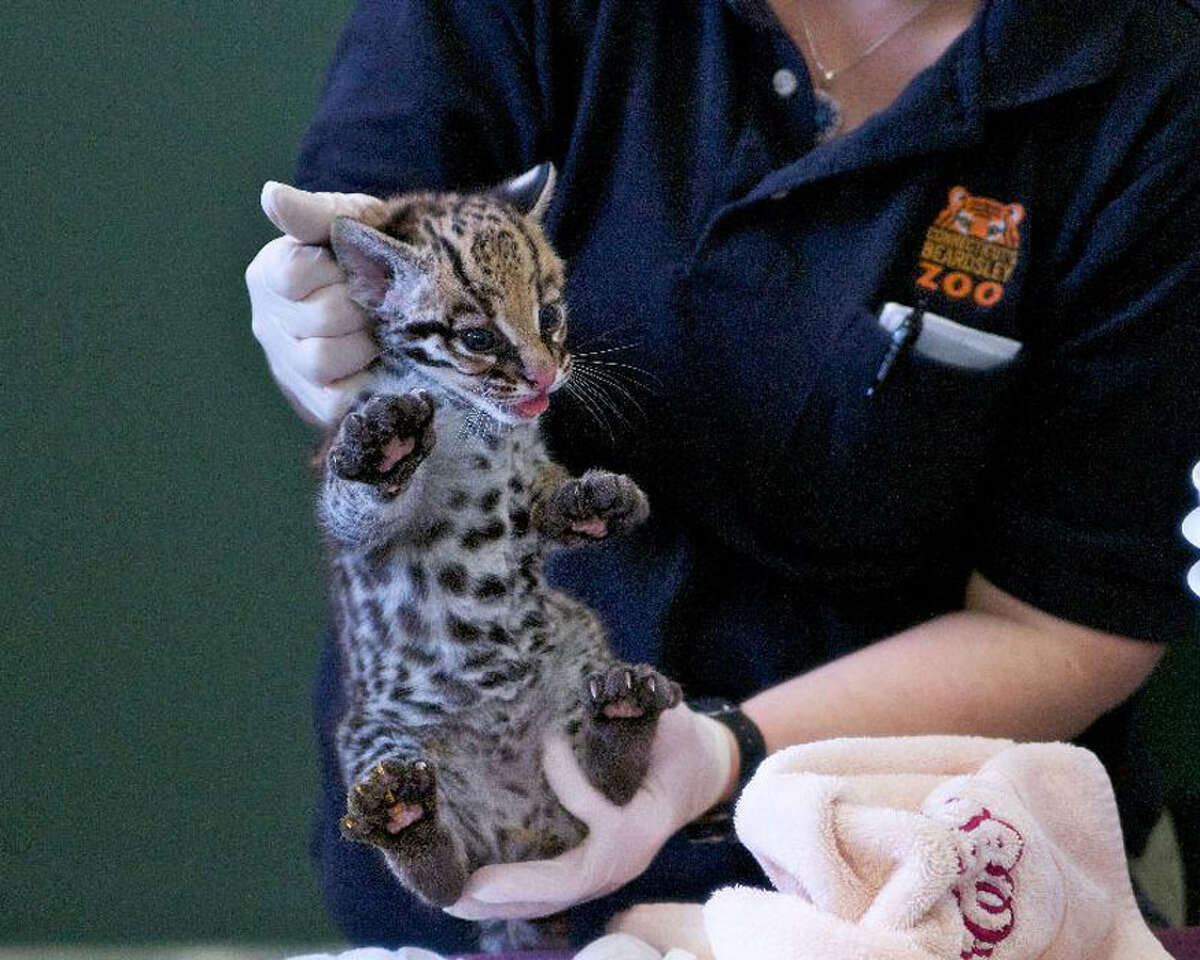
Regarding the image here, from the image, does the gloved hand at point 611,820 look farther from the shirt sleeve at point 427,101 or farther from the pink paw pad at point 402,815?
the shirt sleeve at point 427,101

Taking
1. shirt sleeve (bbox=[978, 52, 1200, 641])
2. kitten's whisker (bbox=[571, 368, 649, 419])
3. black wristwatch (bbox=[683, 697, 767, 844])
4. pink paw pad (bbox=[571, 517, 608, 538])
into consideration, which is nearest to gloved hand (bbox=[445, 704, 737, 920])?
black wristwatch (bbox=[683, 697, 767, 844])

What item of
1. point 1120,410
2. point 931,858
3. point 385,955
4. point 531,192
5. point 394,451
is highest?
point 531,192

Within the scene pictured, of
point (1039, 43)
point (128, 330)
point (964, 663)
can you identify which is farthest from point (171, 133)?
point (964, 663)

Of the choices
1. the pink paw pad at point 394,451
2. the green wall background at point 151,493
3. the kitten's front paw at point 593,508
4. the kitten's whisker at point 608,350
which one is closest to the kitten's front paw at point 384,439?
the pink paw pad at point 394,451

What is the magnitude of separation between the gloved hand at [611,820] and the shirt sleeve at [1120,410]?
0.35 metres

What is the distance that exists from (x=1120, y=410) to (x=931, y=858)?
0.51 meters

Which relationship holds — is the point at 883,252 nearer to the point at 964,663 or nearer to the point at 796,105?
the point at 796,105

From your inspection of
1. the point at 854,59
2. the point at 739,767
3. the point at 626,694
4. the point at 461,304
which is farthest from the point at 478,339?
the point at 854,59

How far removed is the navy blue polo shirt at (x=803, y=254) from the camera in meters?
1.02

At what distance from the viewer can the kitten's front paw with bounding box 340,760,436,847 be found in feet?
2.39

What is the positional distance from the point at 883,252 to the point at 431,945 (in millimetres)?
639

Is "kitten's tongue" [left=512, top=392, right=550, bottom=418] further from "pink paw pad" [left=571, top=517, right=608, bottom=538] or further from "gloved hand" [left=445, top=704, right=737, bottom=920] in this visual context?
"gloved hand" [left=445, top=704, right=737, bottom=920]

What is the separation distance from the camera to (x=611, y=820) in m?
0.86

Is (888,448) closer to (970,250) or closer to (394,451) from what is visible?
(970,250)
